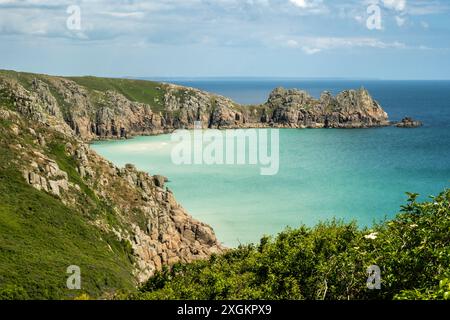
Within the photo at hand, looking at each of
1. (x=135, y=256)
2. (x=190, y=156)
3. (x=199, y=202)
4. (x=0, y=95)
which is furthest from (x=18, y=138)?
(x=190, y=156)

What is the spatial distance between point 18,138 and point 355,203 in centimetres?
5381

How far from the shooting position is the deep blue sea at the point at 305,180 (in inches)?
3145

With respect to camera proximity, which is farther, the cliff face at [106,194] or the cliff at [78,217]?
the cliff face at [106,194]

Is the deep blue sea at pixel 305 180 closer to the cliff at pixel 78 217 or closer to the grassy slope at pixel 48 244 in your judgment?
the cliff at pixel 78 217

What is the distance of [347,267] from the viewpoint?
2845 centimetres

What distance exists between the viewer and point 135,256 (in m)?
55.3

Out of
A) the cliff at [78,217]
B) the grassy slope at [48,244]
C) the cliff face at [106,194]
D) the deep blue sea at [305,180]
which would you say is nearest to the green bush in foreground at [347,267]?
the grassy slope at [48,244]

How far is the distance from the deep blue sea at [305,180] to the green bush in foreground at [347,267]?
34.1 meters

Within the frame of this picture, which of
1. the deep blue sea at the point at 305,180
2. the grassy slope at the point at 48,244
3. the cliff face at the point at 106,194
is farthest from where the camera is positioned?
the deep blue sea at the point at 305,180

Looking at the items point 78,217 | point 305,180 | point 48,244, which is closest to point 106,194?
point 78,217

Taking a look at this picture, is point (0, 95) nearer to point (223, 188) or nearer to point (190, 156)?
point (223, 188)

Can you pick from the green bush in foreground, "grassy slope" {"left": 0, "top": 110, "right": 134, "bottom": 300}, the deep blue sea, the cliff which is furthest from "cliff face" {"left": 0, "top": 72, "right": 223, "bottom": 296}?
the green bush in foreground

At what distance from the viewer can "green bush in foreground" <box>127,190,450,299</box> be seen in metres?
25.0

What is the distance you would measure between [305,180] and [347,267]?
80.0 metres
